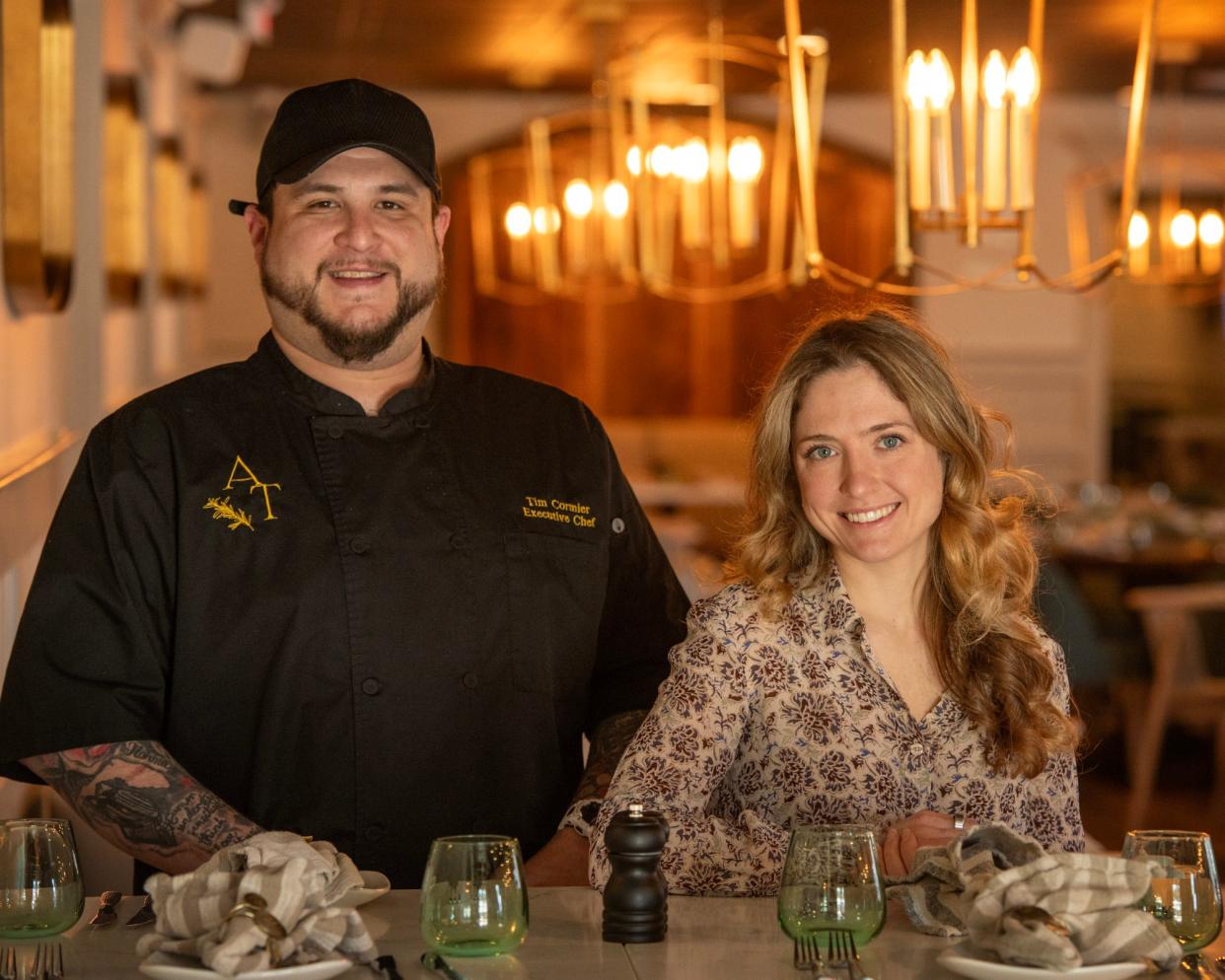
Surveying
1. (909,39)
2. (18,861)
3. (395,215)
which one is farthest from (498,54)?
(18,861)

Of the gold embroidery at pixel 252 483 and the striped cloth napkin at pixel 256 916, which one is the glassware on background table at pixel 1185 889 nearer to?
the striped cloth napkin at pixel 256 916

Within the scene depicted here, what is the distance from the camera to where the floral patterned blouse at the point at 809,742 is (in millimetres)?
2131

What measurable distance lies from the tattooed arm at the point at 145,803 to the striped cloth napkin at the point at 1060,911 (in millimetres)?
982

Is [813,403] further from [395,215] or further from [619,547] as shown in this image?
[395,215]

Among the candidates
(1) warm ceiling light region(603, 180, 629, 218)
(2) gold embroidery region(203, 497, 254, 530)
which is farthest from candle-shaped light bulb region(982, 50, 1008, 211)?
(1) warm ceiling light region(603, 180, 629, 218)

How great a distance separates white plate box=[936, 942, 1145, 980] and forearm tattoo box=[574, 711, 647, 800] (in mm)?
873

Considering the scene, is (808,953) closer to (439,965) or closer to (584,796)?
(439,965)

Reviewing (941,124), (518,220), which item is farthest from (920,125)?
(518,220)

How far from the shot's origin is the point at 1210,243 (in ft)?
24.6

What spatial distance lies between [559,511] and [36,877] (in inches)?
40.4

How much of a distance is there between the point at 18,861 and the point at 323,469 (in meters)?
0.84

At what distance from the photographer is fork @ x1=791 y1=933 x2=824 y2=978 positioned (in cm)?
162

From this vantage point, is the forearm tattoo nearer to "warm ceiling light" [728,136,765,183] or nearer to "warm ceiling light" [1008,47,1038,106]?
"warm ceiling light" [1008,47,1038,106]

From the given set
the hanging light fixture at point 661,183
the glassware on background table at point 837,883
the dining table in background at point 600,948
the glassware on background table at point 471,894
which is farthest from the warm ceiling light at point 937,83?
the glassware on background table at point 471,894
